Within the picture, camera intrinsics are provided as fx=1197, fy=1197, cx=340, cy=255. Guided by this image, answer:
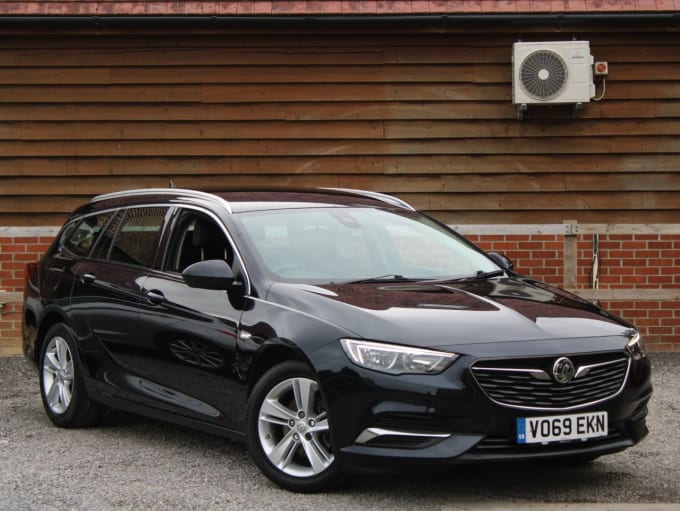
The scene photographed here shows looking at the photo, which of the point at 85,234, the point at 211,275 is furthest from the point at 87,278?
the point at 211,275

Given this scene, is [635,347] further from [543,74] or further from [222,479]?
[543,74]

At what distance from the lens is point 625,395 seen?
554 centimetres

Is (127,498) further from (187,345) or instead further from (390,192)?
(390,192)

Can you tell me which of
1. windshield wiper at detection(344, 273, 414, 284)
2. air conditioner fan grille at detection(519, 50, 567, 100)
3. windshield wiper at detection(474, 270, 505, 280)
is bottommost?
windshield wiper at detection(474, 270, 505, 280)

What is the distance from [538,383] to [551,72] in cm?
693

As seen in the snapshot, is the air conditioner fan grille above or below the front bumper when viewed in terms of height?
above

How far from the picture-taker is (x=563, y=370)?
17.4 feet

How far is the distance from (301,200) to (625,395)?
231 centimetres

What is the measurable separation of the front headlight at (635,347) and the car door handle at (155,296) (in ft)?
8.22

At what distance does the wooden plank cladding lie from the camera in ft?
39.1

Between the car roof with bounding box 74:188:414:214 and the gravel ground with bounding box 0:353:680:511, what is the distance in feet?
4.56

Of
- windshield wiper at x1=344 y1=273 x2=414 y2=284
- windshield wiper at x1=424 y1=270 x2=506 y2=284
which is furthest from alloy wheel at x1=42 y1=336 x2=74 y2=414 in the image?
windshield wiper at x1=424 y1=270 x2=506 y2=284

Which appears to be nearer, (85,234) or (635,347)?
(635,347)

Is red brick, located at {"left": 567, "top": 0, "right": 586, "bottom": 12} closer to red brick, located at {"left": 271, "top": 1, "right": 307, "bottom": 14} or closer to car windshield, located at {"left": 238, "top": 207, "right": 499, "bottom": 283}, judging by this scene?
red brick, located at {"left": 271, "top": 1, "right": 307, "bottom": 14}
